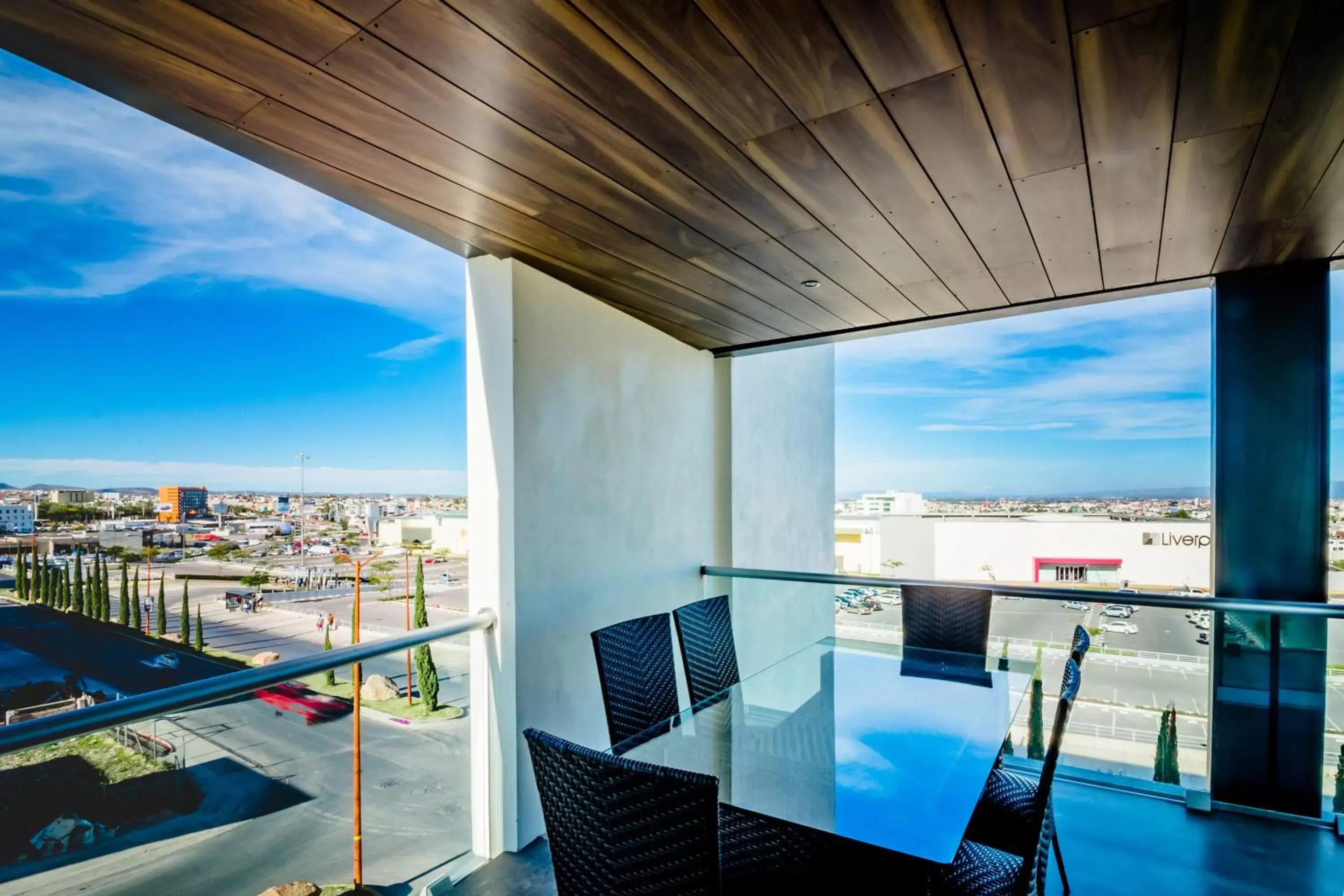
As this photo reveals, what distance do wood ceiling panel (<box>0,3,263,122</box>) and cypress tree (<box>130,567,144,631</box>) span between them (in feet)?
4.20

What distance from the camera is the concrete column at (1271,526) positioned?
295 centimetres

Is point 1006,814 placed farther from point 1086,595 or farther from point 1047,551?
point 1047,551

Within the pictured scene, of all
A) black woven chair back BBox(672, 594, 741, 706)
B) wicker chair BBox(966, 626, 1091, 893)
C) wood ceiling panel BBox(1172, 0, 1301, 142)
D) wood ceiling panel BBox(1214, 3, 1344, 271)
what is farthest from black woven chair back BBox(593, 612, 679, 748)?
wood ceiling panel BBox(1214, 3, 1344, 271)

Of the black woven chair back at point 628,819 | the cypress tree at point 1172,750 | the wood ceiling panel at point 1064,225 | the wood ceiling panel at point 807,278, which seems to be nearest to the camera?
the black woven chair back at point 628,819

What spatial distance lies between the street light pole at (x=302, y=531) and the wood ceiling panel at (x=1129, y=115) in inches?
105

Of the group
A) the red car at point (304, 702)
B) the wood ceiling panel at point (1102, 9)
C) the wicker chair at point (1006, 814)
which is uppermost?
the wood ceiling panel at point (1102, 9)

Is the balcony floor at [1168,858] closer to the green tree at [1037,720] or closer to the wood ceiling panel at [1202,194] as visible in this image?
the green tree at [1037,720]

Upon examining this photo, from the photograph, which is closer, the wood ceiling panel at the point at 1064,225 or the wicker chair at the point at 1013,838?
the wicker chair at the point at 1013,838

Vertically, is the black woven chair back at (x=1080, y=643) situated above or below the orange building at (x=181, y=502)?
below

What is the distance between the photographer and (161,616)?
1.87 meters

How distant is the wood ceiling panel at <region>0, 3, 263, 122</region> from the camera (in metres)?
1.36

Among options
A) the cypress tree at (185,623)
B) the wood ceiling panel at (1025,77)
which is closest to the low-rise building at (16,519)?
the cypress tree at (185,623)

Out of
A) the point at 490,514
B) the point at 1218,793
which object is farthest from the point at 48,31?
the point at 1218,793

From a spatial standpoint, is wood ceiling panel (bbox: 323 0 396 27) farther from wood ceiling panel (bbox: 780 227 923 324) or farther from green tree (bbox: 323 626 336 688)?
green tree (bbox: 323 626 336 688)
